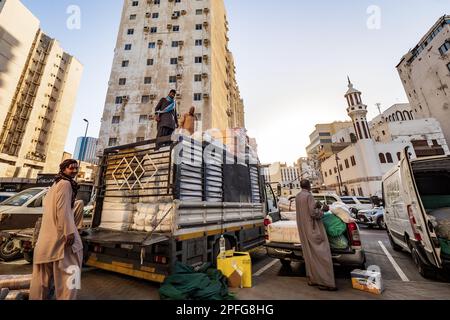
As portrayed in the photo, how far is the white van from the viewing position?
3699mm

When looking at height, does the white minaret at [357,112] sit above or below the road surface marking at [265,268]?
above

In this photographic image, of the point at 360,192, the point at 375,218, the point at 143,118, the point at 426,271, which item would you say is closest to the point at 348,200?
the point at 375,218

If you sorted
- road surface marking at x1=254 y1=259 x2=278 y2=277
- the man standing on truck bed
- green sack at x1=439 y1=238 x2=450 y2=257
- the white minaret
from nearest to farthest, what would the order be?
1. green sack at x1=439 y1=238 x2=450 y2=257
2. road surface marking at x1=254 y1=259 x2=278 y2=277
3. the man standing on truck bed
4. the white minaret

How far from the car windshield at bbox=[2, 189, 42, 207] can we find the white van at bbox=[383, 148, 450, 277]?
11.7 m

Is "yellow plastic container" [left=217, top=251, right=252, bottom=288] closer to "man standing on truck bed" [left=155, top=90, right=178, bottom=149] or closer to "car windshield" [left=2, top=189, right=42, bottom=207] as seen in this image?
"man standing on truck bed" [left=155, top=90, right=178, bottom=149]

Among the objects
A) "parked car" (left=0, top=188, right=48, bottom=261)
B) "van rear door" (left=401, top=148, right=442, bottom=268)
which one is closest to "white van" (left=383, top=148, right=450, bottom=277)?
"van rear door" (left=401, top=148, right=442, bottom=268)

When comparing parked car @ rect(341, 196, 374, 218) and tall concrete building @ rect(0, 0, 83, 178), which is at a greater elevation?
tall concrete building @ rect(0, 0, 83, 178)

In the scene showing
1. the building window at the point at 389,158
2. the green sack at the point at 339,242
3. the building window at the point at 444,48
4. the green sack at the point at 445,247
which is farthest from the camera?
the building window at the point at 389,158


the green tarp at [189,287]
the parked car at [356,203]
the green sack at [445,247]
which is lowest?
the green tarp at [189,287]

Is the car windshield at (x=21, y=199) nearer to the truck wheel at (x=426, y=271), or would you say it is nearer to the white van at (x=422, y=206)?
the white van at (x=422, y=206)

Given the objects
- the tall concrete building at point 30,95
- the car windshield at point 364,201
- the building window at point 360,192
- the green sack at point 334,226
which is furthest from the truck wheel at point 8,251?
the building window at point 360,192

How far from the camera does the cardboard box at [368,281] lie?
11.6ft

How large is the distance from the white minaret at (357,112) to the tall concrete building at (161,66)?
23961 millimetres

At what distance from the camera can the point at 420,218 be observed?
12.5 feet
